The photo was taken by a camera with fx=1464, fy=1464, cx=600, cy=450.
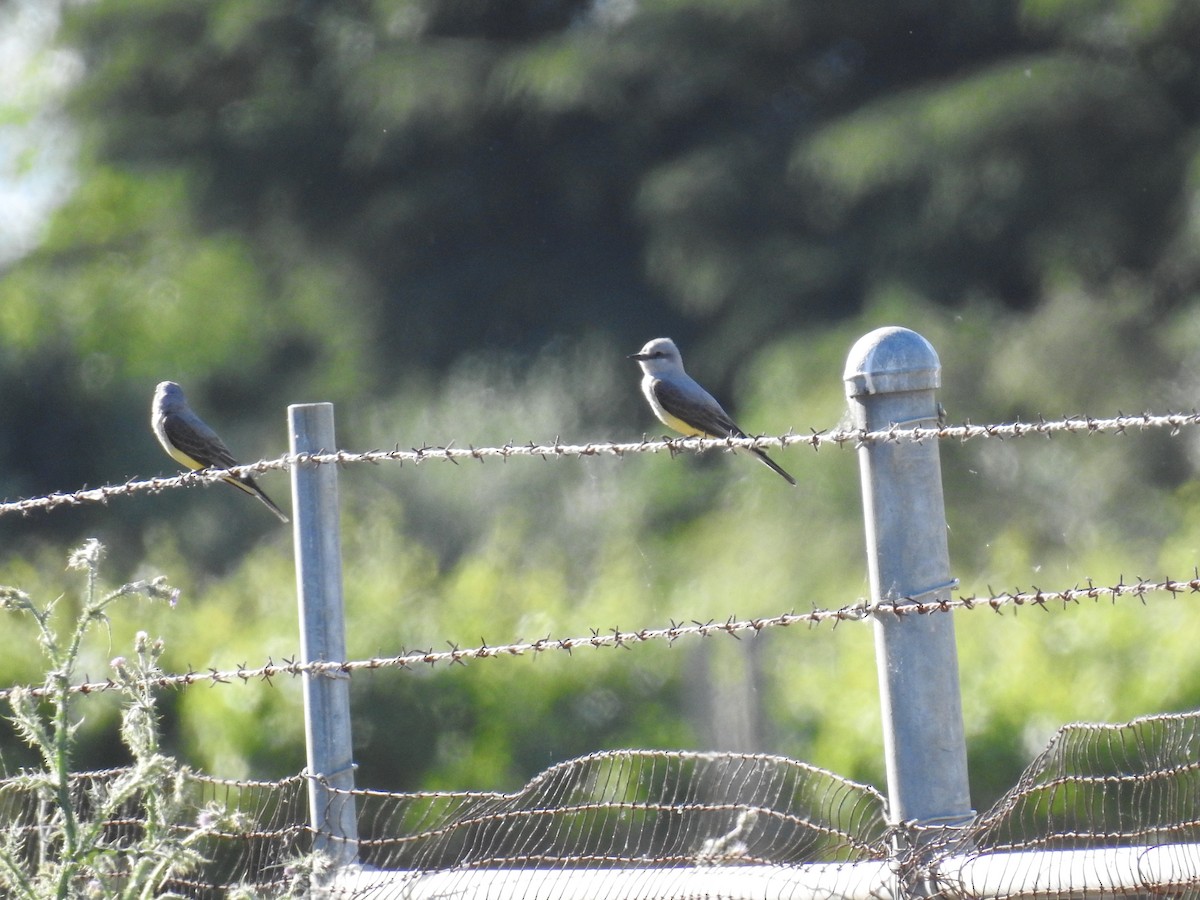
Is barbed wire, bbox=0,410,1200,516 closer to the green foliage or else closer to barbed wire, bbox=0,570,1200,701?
barbed wire, bbox=0,570,1200,701

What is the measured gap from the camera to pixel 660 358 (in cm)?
687

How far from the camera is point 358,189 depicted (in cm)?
1581

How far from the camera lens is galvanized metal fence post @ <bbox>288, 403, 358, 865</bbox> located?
2.87 m

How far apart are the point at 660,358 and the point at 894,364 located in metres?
4.40

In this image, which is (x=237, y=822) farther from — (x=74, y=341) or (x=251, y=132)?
(x=251, y=132)

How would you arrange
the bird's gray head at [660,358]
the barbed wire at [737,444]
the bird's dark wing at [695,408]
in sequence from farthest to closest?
the bird's gray head at [660,358]
the bird's dark wing at [695,408]
the barbed wire at [737,444]

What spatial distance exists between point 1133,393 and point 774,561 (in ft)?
10.8

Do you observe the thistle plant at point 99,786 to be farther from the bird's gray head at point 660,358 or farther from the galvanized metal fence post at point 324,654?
the bird's gray head at point 660,358

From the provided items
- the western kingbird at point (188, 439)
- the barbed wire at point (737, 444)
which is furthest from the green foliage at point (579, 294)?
the barbed wire at point (737, 444)

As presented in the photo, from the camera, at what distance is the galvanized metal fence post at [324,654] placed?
2.87 meters

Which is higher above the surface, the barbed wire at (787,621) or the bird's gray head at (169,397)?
the bird's gray head at (169,397)

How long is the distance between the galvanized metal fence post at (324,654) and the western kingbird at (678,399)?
12.1 feet

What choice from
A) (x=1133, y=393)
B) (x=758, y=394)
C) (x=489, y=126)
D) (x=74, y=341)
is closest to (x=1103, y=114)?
(x=1133, y=393)

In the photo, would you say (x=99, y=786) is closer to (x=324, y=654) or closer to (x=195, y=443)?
(x=324, y=654)
